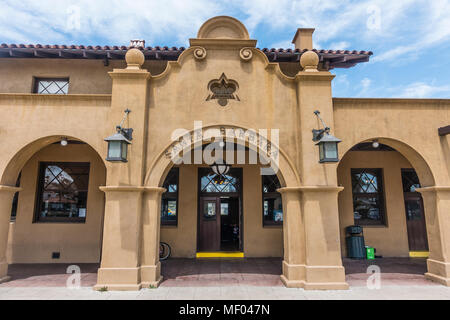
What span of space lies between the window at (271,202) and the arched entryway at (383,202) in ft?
7.33

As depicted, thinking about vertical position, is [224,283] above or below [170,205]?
below

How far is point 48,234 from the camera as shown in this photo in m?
8.52

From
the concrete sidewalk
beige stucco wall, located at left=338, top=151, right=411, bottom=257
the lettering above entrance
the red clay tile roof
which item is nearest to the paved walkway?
the concrete sidewalk

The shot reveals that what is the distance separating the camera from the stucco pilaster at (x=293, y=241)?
6.05 metres

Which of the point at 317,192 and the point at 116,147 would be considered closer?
the point at 116,147

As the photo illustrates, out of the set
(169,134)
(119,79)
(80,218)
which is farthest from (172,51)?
(80,218)

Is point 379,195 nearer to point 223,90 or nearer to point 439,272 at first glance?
point 439,272

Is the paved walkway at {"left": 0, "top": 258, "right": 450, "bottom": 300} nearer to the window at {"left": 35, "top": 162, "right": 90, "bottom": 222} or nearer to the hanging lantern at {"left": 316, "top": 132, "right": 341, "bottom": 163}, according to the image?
the window at {"left": 35, "top": 162, "right": 90, "bottom": 222}

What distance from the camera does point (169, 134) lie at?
644 centimetres

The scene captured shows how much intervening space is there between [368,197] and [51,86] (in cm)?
1224

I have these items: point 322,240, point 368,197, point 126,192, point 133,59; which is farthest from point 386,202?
point 133,59

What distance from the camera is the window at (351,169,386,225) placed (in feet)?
31.8

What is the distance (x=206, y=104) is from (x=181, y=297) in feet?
14.9
